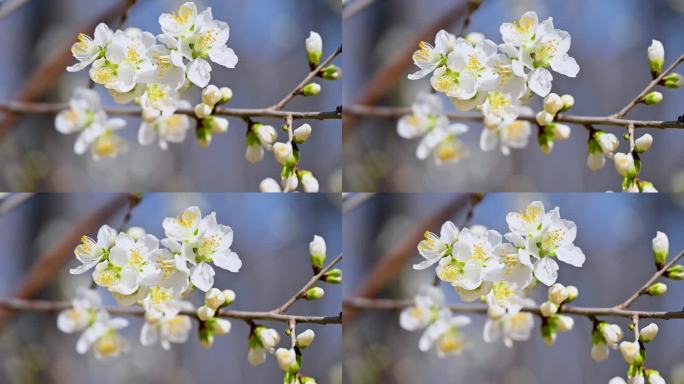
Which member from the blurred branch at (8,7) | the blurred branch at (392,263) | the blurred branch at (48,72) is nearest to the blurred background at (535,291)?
the blurred branch at (392,263)

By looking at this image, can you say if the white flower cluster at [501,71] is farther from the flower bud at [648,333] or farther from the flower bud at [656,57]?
the flower bud at [648,333]

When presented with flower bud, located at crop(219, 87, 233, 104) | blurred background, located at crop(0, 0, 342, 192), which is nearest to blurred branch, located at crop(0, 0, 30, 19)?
blurred background, located at crop(0, 0, 342, 192)

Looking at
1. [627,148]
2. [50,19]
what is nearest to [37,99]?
[50,19]

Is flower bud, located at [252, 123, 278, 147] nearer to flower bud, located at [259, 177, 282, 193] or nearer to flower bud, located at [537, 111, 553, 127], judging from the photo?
Answer: flower bud, located at [259, 177, 282, 193]

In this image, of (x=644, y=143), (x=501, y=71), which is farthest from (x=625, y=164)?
(x=501, y=71)

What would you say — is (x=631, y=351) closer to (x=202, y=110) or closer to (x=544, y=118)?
(x=544, y=118)

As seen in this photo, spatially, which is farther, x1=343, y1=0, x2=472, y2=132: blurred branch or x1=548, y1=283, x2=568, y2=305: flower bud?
x1=343, y1=0, x2=472, y2=132: blurred branch
